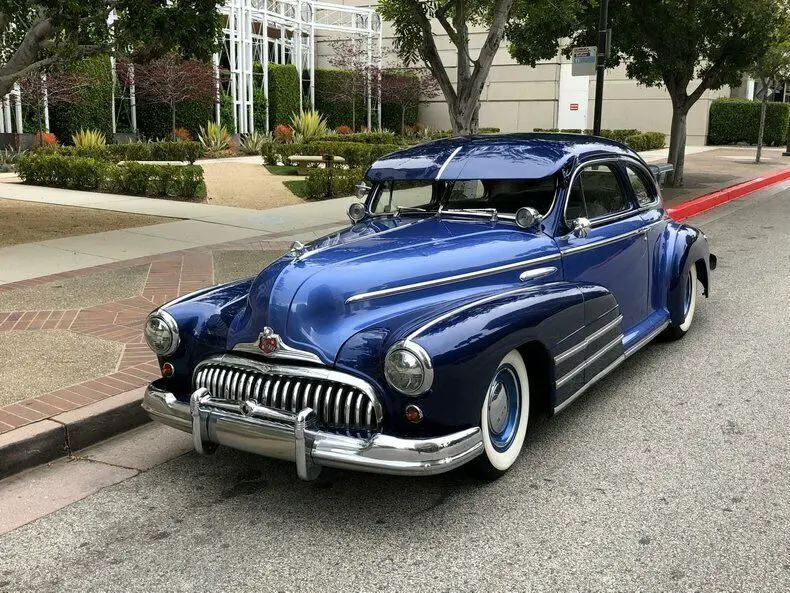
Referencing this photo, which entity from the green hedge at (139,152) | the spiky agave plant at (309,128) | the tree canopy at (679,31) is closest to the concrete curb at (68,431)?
the tree canopy at (679,31)

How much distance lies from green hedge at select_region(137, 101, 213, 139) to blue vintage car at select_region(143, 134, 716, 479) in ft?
87.5

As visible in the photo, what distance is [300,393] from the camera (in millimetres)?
3516

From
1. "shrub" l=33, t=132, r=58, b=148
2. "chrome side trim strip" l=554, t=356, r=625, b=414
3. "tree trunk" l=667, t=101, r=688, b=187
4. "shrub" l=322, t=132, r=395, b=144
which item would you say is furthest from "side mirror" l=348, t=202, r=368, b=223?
"shrub" l=322, t=132, r=395, b=144

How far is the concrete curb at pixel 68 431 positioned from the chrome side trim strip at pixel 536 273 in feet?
7.97

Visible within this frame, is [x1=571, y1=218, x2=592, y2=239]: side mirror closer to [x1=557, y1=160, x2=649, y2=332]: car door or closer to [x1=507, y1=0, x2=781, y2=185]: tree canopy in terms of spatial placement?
[x1=557, y1=160, x2=649, y2=332]: car door

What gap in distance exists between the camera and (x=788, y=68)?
26.5 metres

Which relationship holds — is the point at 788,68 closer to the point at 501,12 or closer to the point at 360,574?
the point at 501,12

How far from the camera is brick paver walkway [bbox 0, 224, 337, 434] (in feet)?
15.2

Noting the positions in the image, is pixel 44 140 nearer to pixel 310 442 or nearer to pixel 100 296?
pixel 100 296

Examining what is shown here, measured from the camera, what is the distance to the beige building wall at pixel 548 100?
36.4 m

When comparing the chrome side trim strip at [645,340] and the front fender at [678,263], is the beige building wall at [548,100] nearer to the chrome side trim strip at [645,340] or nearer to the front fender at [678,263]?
the front fender at [678,263]

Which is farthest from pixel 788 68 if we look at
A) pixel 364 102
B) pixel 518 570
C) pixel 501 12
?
pixel 518 570

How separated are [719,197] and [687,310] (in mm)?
10602

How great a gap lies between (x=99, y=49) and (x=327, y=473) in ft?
26.9
